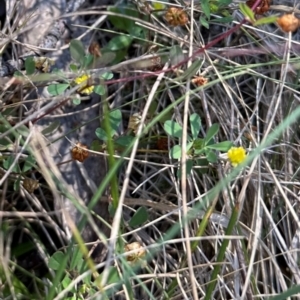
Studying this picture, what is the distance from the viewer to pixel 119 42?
1.47m

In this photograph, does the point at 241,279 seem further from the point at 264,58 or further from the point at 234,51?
the point at 264,58

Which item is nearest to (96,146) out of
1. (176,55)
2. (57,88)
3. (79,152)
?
(79,152)

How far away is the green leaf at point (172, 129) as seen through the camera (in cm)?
118

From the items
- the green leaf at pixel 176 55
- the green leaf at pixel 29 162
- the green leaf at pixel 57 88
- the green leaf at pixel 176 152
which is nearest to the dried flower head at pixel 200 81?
the green leaf at pixel 176 55

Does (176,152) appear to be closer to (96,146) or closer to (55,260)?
(96,146)

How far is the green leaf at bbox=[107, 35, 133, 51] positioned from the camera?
1.46 metres

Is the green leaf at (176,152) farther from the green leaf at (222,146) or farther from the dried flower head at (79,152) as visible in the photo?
the dried flower head at (79,152)

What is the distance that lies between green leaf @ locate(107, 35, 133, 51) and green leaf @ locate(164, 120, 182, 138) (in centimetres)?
37

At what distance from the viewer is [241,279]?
118 centimetres

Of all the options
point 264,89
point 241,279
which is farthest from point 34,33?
point 241,279

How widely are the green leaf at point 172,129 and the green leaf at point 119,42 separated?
37 cm

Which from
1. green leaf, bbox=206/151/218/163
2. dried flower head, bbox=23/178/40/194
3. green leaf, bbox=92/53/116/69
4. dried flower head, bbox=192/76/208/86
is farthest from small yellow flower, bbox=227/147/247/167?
dried flower head, bbox=23/178/40/194

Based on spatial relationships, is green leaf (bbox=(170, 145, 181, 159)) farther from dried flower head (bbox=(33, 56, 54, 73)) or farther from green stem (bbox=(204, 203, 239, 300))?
dried flower head (bbox=(33, 56, 54, 73))

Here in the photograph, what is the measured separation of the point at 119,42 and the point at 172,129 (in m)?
0.40
